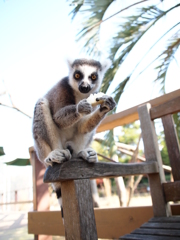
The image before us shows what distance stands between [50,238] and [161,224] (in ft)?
6.25

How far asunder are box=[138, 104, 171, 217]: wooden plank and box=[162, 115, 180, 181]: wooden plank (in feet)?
0.35

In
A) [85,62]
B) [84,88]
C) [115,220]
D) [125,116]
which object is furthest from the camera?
[125,116]

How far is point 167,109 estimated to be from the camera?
1.83 meters

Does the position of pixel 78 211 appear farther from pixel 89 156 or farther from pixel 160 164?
pixel 160 164

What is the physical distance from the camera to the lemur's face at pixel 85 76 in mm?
1972

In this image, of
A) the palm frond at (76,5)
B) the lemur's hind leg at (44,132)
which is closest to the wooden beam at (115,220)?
the lemur's hind leg at (44,132)

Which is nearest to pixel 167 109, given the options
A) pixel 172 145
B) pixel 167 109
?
pixel 167 109

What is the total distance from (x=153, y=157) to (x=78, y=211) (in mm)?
1102

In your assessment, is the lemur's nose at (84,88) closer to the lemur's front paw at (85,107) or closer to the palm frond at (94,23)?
the lemur's front paw at (85,107)

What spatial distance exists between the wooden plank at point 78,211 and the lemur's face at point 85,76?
111 cm

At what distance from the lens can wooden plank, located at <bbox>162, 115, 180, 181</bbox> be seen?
5.81 feet

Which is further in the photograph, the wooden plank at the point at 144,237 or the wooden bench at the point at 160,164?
the wooden bench at the point at 160,164

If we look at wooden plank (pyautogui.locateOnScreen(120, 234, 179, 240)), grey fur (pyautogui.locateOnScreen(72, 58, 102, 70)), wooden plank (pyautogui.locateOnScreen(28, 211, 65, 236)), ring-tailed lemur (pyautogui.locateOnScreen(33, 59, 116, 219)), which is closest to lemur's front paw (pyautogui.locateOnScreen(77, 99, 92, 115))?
ring-tailed lemur (pyautogui.locateOnScreen(33, 59, 116, 219))

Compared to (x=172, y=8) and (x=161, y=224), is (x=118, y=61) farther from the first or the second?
(x=161, y=224)
